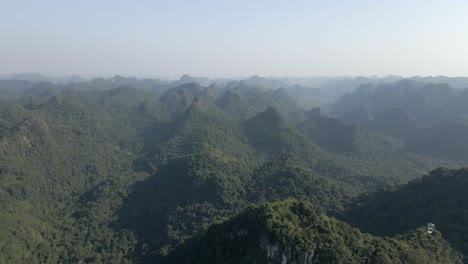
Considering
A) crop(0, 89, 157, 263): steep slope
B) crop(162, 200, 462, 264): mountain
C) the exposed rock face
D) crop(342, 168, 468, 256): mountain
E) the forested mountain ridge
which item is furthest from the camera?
the forested mountain ridge

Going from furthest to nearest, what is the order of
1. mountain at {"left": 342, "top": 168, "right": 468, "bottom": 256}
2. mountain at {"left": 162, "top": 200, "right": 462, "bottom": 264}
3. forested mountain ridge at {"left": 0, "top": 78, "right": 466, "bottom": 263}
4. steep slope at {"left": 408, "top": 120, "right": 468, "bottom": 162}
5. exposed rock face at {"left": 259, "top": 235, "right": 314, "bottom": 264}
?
steep slope at {"left": 408, "top": 120, "right": 468, "bottom": 162}, forested mountain ridge at {"left": 0, "top": 78, "right": 466, "bottom": 263}, mountain at {"left": 342, "top": 168, "right": 468, "bottom": 256}, mountain at {"left": 162, "top": 200, "right": 462, "bottom": 264}, exposed rock face at {"left": 259, "top": 235, "right": 314, "bottom": 264}

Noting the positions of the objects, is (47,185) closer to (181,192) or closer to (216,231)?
(181,192)

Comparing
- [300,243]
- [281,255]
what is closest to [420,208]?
[300,243]

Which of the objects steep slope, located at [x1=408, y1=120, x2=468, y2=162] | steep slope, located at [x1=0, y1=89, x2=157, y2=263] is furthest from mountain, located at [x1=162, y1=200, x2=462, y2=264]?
steep slope, located at [x1=408, y1=120, x2=468, y2=162]

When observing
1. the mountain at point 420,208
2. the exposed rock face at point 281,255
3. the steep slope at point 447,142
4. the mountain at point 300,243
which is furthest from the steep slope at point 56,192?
the steep slope at point 447,142

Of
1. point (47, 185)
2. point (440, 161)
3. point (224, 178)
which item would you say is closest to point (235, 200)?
point (224, 178)

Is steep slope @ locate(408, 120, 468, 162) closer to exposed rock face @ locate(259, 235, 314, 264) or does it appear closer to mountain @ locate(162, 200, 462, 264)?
mountain @ locate(162, 200, 462, 264)
